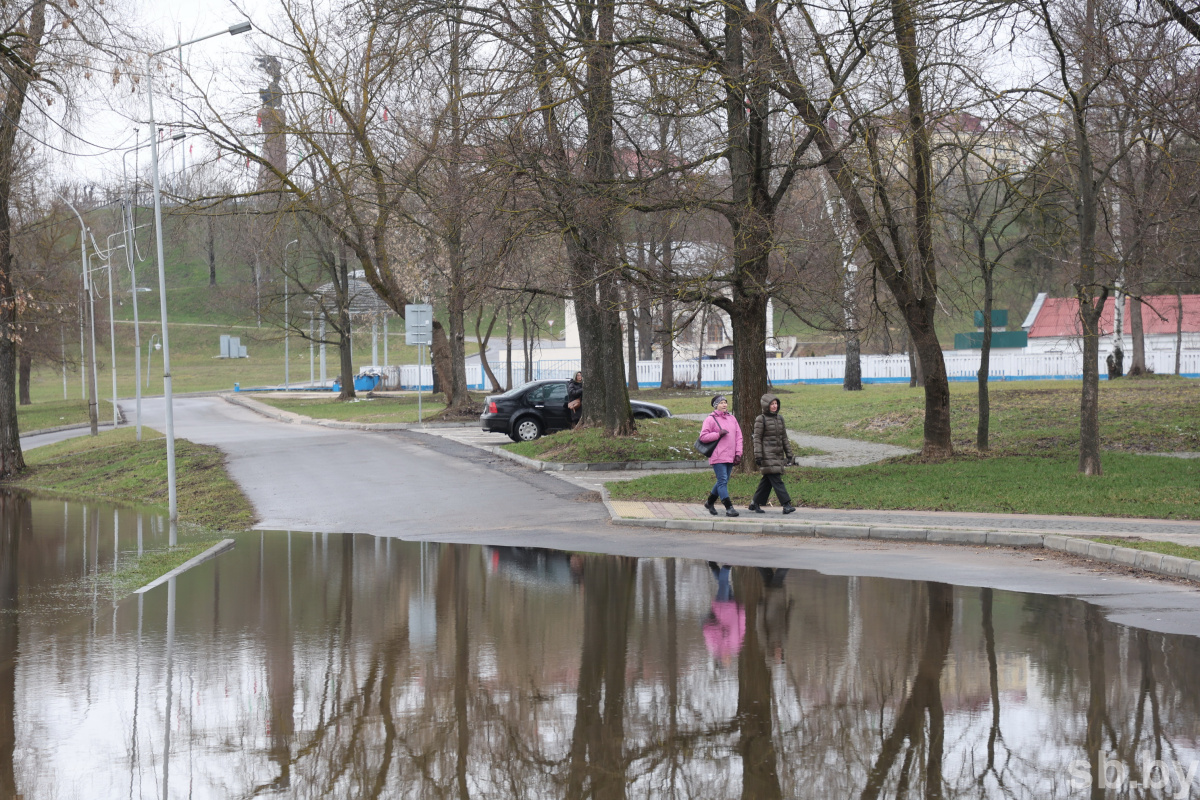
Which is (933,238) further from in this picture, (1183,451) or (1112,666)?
(1112,666)

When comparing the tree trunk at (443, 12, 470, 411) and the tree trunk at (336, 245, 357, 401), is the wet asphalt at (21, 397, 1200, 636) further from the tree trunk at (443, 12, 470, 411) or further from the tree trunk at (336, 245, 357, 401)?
the tree trunk at (336, 245, 357, 401)

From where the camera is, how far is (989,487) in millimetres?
15477

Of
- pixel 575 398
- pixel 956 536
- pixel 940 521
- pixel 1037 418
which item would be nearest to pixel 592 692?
pixel 956 536

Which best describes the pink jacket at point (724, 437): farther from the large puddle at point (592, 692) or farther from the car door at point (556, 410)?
the car door at point (556, 410)

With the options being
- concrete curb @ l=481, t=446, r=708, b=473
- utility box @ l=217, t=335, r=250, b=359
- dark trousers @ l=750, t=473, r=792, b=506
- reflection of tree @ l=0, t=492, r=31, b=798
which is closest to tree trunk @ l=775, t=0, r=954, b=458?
dark trousers @ l=750, t=473, r=792, b=506

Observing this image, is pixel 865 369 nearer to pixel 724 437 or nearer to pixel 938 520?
pixel 724 437

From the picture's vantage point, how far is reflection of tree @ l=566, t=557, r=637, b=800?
16.4 ft

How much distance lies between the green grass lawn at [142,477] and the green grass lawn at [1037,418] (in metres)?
13.9

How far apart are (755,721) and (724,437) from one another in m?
9.07

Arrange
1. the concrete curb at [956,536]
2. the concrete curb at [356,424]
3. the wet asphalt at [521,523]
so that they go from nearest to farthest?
the wet asphalt at [521,523]
the concrete curb at [956,536]
the concrete curb at [356,424]

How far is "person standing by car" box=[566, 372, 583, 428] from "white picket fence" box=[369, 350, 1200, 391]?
75.2ft

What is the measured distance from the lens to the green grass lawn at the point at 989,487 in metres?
13.8

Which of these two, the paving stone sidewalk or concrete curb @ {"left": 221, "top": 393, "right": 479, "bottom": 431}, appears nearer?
the paving stone sidewalk

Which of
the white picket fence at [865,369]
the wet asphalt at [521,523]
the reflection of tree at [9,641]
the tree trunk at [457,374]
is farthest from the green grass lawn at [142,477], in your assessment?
the white picket fence at [865,369]
